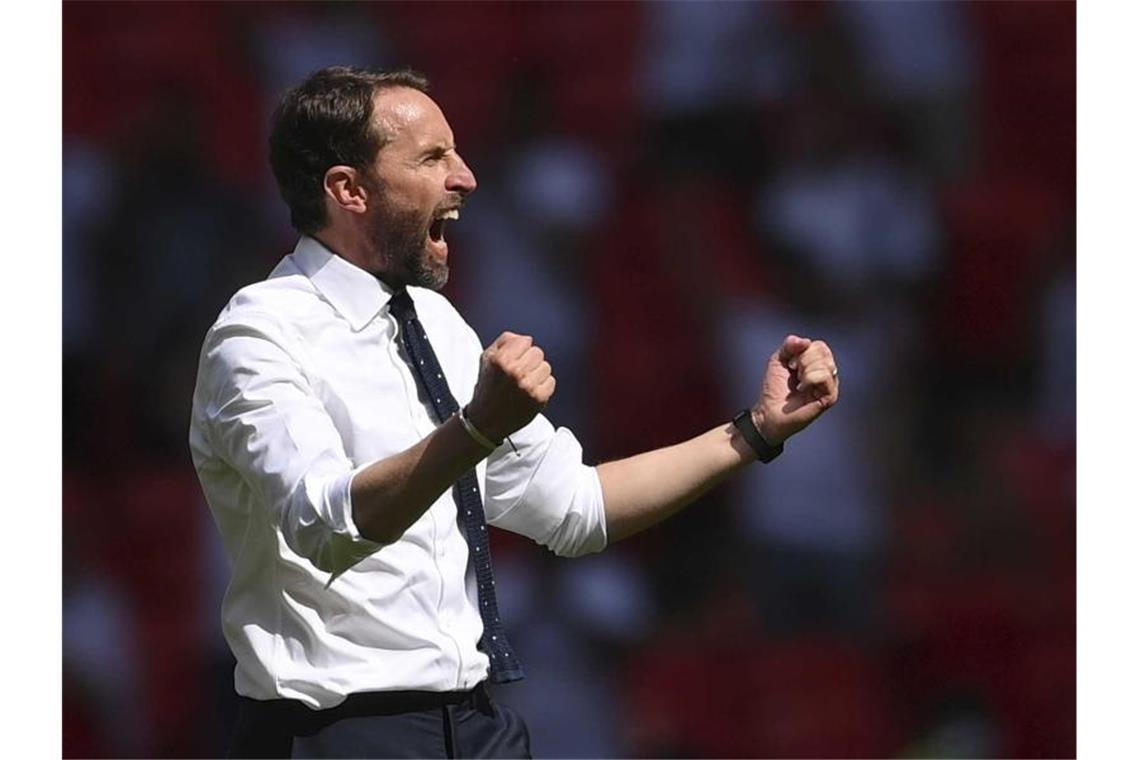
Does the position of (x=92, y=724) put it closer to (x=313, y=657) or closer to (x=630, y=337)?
(x=630, y=337)

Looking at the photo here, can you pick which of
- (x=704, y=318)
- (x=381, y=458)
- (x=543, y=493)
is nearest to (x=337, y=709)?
(x=381, y=458)

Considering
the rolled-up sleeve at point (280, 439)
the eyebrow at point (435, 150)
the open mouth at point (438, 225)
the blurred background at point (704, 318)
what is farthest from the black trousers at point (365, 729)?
the blurred background at point (704, 318)

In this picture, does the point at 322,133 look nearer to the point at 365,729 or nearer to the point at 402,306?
the point at 402,306

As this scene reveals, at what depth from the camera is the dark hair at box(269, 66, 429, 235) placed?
2.65m

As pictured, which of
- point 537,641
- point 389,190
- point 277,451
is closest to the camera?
point 277,451

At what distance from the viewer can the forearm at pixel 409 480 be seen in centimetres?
221

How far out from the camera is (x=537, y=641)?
4.32m

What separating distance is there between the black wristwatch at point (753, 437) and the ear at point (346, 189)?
576 millimetres

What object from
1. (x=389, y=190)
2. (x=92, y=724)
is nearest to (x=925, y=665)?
(x=92, y=724)

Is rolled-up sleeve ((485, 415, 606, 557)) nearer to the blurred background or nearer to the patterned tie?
the patterned tie

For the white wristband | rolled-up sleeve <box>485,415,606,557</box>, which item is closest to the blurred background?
rolled-up sleeve <box>485,415,606,557</box>

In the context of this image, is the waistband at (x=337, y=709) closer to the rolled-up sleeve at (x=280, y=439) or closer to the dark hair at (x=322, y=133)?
the rolled-up sleeve at (x=280, y=439)

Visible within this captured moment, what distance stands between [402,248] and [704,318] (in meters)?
1.84

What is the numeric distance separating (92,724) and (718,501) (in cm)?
145
